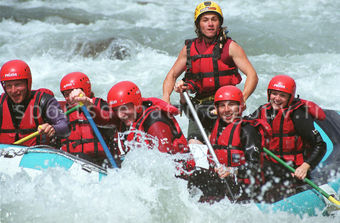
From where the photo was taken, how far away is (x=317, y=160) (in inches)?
154

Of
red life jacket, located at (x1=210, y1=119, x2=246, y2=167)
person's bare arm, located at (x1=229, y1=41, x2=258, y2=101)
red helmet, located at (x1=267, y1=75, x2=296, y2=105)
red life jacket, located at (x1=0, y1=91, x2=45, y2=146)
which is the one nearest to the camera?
red life jacket, located at (x1=210, y1=119, x2=246, y2=167)

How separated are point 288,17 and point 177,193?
11026mm

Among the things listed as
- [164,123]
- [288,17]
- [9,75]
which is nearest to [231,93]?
[164,123]

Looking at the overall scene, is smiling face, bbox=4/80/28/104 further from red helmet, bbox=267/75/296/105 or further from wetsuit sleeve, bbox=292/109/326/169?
wetsuit sleeve, bbox=292/109/326/169

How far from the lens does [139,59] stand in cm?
1042

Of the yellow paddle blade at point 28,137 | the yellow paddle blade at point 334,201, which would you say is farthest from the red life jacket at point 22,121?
the yellow paddle blade at point 334,201

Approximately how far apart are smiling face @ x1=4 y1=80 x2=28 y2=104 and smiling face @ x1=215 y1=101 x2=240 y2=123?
6.15 feet

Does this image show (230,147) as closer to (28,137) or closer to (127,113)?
(127,113)

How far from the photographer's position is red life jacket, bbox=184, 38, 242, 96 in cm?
441

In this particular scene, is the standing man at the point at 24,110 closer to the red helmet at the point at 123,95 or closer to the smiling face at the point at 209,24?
the red helmet at the point at 123,95

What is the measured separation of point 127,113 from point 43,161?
87cm

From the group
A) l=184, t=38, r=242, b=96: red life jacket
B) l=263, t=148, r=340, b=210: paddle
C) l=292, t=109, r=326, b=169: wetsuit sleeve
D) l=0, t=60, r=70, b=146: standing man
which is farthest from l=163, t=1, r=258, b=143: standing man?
l=0, t=60, r=70, b=146: standing man

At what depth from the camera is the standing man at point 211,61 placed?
14.2ft

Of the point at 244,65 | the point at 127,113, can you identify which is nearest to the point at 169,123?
the point at 127,113
